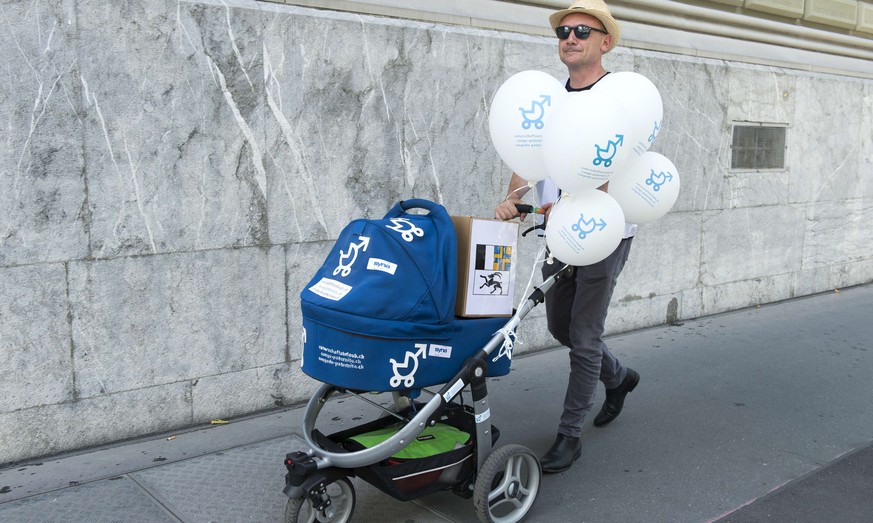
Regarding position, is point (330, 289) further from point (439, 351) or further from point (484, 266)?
point (484, 266)

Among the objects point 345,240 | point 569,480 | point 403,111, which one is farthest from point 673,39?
point 345,240

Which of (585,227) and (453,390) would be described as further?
(585,227)

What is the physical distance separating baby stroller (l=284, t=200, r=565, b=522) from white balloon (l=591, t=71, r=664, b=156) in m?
0.89

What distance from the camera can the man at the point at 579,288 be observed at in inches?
141

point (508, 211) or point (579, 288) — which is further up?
point (508, 211)

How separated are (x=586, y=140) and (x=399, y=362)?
1105 mm

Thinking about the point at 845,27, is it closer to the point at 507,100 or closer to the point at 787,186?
the point at 787,186

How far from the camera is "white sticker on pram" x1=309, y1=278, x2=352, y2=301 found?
9.18 ft

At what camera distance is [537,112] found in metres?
3.41

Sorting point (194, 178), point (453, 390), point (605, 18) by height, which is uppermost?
point (605, 18)

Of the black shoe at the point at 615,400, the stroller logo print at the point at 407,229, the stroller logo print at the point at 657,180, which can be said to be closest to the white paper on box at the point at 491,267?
the stroller logo print at the point at 407,229

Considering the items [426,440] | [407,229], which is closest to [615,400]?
[426,440]

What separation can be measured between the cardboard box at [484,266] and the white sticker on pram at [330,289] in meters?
0.48

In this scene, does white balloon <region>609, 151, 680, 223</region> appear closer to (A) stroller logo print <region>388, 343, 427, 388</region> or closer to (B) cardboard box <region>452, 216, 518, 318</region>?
(B) cardboard box <region>452, 216, 518, 318</region>
